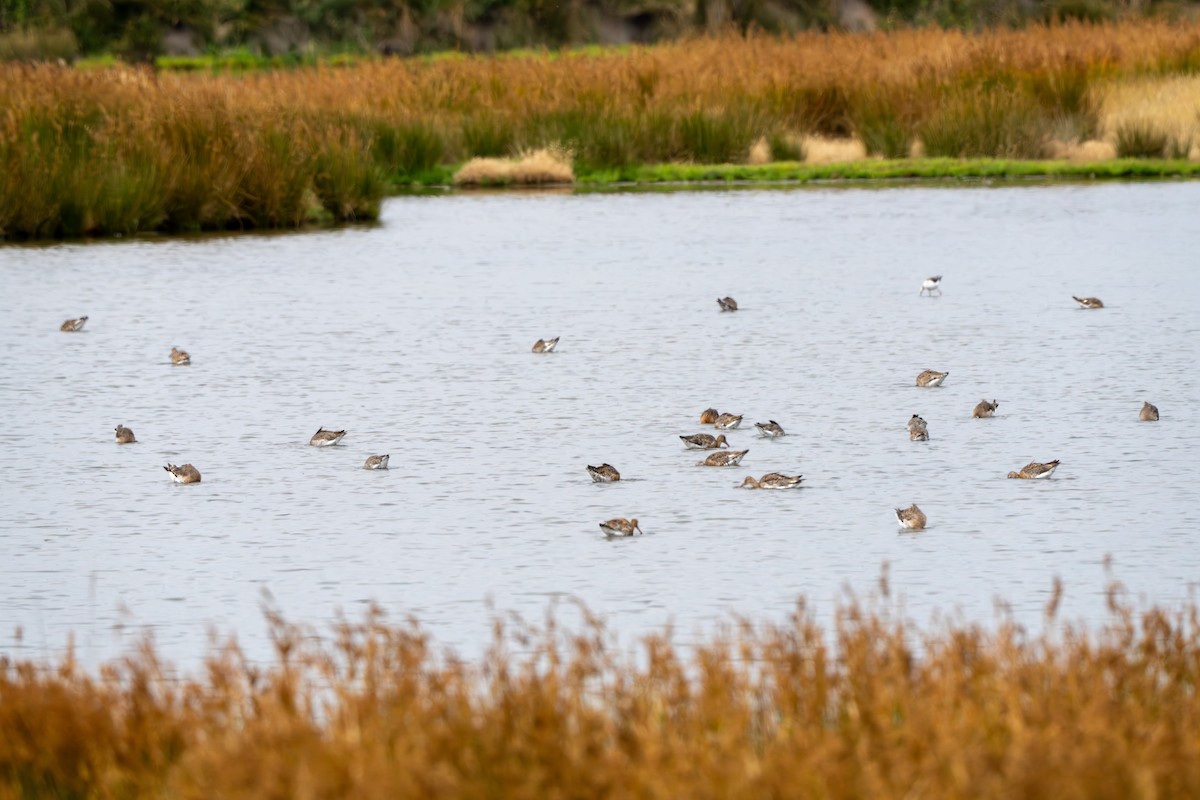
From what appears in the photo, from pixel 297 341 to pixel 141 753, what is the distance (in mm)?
12734

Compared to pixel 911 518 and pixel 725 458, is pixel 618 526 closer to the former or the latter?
pixel 911 518

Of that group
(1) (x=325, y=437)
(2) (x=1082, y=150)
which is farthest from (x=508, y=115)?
(1) (x=325, y=437)

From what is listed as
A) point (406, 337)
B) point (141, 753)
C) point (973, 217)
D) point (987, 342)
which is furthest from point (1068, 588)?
point (973, 217)

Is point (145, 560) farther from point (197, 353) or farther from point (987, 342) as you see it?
point (987, 342)

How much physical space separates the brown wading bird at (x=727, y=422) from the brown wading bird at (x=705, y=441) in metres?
0.55

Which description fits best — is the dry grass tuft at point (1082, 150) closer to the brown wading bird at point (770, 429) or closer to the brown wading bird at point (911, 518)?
the brown wading bird at point (770, 429)

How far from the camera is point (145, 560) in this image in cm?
1042

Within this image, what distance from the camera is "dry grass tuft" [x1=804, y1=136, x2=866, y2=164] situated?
35.1 metres

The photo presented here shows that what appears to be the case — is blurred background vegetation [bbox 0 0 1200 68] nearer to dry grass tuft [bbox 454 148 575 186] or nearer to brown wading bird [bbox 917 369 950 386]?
dry grass tuft [bbox 454 148 575 186]

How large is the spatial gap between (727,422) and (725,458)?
1.21 metres

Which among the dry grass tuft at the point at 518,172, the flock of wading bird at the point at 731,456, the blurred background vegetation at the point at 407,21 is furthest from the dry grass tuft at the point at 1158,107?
the blurred background vegetation at the point at 407,21

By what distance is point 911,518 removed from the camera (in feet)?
34.6

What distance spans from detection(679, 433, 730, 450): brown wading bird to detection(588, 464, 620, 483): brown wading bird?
1.06m

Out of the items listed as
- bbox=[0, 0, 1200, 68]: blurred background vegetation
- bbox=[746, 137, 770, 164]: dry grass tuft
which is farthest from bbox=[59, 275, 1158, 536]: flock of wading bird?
bbox=[0, 0, 1200, 68]: blurred background vegetation
